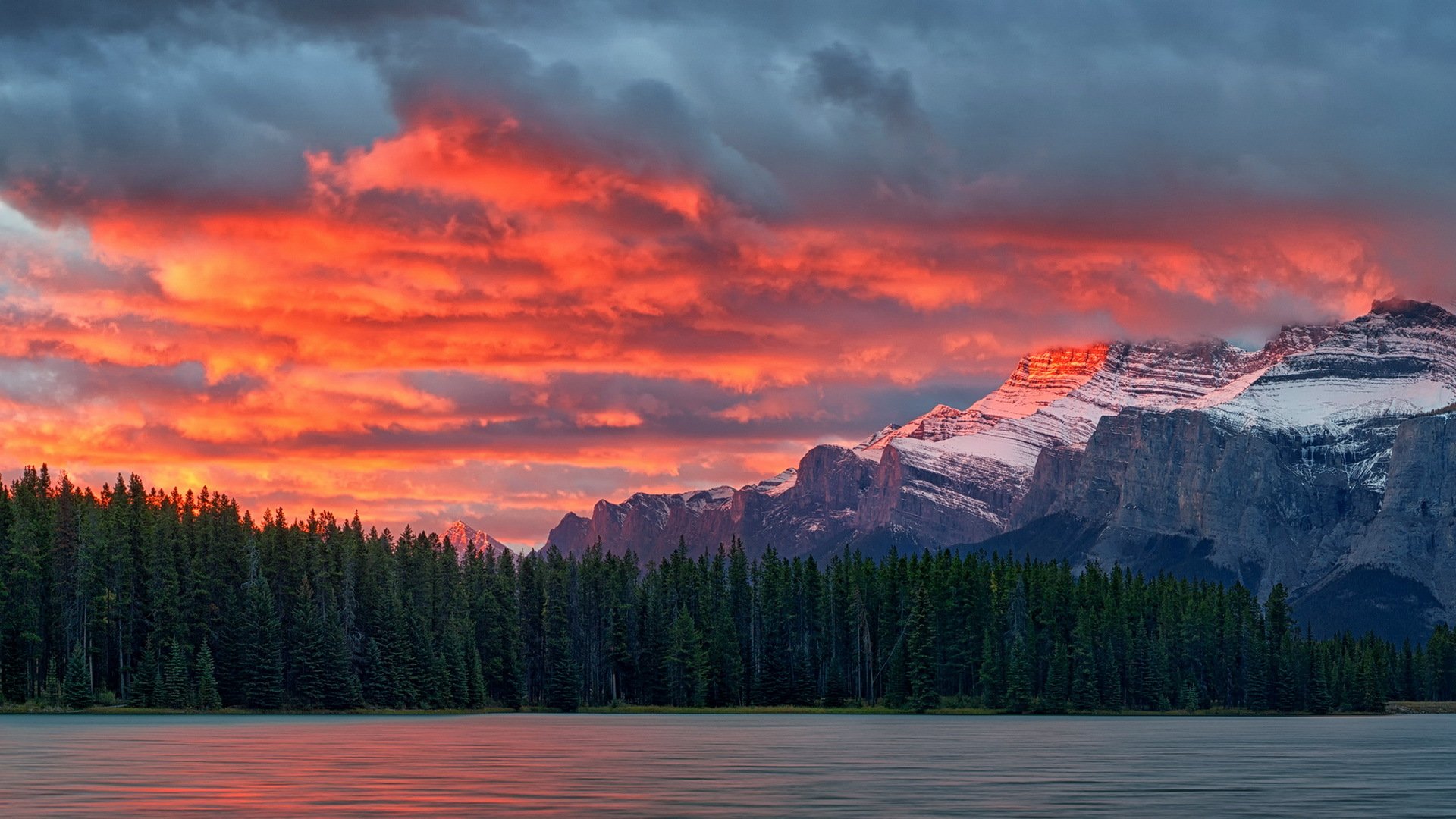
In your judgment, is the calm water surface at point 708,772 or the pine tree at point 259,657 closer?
the calm water surface at point 708,772

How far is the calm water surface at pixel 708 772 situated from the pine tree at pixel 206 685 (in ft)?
140

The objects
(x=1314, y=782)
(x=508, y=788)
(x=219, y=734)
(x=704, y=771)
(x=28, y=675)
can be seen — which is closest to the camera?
(x=508, y=788)

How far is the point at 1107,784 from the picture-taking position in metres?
70.0

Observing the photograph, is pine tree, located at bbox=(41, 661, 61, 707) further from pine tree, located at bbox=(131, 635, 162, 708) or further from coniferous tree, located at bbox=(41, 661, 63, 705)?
pine tree, located at bbox=(131, 635, 162, 708)

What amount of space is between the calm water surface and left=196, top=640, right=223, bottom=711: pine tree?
140 ft

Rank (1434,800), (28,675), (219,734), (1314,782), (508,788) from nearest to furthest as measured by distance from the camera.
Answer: (1434,800)
(508,788)
(1314,782)
(219,734)
(28,675)

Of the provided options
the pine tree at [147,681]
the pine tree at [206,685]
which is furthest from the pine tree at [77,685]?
the pine tree at [206,685]

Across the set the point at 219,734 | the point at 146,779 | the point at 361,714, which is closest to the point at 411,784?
the point at 146,779

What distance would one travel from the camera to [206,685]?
620 ft

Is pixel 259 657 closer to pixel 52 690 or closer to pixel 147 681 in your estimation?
pixel 147 681

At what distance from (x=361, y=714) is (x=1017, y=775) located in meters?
133

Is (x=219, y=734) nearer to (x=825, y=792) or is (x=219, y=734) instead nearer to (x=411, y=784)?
(x=411, y=784)

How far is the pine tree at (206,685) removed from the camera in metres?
189

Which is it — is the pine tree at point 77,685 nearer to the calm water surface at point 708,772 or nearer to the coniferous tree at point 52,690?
the coniferous tree at point 52,690
